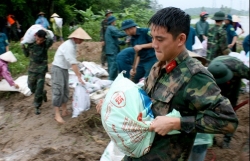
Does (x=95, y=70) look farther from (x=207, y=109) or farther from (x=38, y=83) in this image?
(x=207, y=109)

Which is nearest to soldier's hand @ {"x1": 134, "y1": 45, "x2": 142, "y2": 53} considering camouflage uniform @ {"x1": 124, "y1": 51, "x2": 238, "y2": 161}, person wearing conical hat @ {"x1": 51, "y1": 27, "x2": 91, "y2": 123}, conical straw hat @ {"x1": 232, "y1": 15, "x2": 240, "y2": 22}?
person wearing conical hat @ {"x1": 51, "y1": 27, "x2": 91, "y2": 123}

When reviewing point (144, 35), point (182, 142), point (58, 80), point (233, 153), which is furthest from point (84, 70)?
point (182, 142)

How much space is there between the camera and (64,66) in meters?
4.99

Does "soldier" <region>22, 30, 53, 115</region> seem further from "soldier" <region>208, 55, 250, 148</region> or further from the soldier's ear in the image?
the soldier's ear

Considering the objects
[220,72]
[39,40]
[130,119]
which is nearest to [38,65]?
[39,40]

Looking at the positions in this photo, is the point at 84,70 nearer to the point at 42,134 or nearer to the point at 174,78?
the point at 42,134

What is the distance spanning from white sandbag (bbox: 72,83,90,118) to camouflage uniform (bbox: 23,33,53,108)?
664 millimetres

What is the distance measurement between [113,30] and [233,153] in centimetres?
353

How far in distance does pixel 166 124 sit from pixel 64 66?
375 centimetres

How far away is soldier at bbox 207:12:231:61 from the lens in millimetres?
5508

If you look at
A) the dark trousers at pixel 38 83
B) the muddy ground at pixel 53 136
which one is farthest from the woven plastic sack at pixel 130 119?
the dark trousers at pixel 38 83

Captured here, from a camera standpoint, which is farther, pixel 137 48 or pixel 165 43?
pixel 137 48

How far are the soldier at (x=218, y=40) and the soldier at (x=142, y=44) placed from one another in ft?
4.24

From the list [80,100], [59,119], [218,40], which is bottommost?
[59,119]
